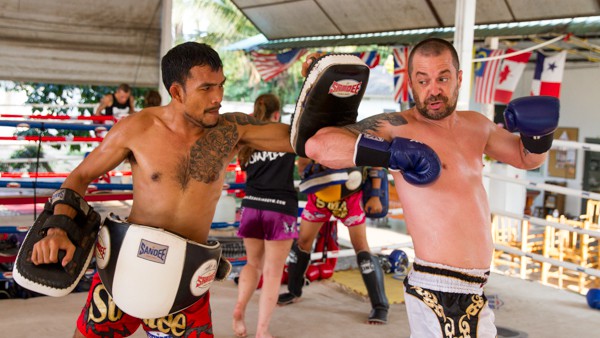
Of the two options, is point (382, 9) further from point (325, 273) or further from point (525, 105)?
point (525, 105)

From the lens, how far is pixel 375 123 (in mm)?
2436

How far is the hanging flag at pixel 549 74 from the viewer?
7.34 meters

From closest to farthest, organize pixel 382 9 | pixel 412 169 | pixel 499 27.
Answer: pixel 412 169
pixel 499 27
pixel 382 9

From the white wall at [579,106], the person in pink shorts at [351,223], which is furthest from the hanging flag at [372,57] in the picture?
the white wall at [579,106]

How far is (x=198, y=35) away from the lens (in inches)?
793

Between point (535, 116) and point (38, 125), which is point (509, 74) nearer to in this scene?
point (38, 125)

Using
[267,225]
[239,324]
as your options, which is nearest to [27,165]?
[239,324]

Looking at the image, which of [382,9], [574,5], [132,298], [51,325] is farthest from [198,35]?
[132,298]

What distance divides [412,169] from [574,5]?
4.19 meters

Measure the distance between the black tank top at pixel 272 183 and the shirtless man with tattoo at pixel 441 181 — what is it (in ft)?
4.70

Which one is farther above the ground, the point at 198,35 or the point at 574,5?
the point at 198,35

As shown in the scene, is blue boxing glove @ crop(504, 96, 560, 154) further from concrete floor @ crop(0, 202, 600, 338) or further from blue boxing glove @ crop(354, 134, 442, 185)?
concrete floor @ crop(0, 202, 600, 338)

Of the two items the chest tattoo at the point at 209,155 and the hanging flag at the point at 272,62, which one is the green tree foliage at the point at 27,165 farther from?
the chest tattoo at the point at 209,155

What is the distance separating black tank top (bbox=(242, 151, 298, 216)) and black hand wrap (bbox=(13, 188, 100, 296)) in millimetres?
1575
